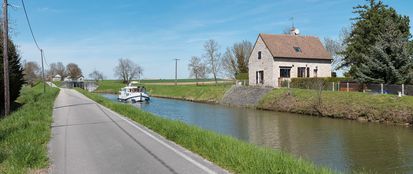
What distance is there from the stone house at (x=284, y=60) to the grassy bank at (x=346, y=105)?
8671 millimetres

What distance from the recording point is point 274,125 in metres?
25.5

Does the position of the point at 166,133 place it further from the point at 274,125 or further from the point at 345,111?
the point at 345,111

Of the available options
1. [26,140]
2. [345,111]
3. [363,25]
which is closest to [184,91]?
[363,25]

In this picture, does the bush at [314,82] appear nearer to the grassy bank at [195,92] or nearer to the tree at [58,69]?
the grassy bank at [195,92]

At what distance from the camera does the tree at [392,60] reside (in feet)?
95.7

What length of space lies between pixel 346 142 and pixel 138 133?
929cm

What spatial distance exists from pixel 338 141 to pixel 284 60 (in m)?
30.9

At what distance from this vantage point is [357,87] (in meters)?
33.1

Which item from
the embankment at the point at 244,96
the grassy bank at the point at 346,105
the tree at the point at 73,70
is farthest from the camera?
the tree at the point at 73,70

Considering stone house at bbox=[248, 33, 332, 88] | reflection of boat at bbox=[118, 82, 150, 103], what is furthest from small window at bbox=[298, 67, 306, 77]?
reflection of boat at bbox=[118, 82, 150, 103]

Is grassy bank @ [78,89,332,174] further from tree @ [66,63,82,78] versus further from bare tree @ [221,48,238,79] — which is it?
tree @ [66,63,82,78]

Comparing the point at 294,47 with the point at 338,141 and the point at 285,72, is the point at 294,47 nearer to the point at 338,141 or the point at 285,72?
the point at 285,72

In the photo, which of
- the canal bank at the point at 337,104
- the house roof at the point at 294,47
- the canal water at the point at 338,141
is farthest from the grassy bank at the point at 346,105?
the house roof at the point at 294,47

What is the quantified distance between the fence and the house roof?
228 inches
